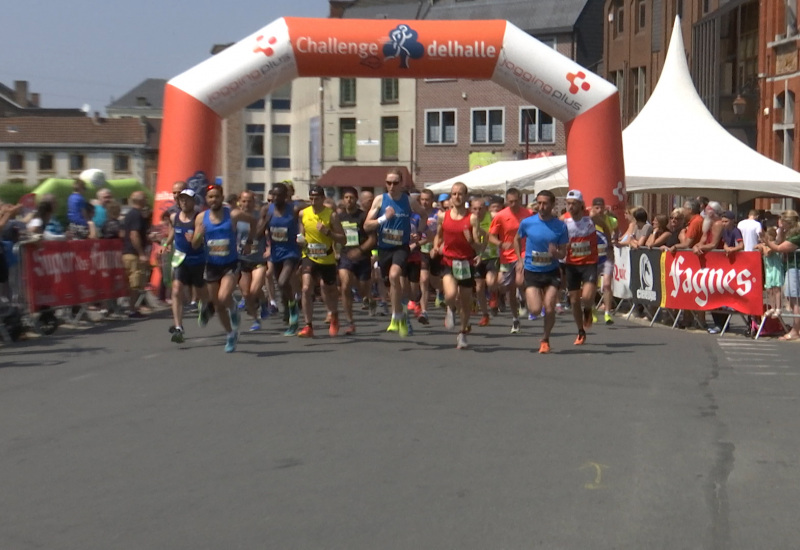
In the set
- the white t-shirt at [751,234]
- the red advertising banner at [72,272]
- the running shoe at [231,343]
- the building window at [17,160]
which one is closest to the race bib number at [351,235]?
the running shoe at [231,343]

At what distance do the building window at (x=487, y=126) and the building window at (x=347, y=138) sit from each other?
658 centimetres

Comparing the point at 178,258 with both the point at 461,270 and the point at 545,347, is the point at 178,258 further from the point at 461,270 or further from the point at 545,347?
the point at 545,347

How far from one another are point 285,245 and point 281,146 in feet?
196

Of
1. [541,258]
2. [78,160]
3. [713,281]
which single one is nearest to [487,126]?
[78,160]

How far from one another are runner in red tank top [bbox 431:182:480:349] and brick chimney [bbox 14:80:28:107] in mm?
99455

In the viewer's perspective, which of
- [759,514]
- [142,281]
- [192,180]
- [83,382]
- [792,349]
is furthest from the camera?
[192,180]

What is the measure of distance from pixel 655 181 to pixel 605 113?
202 centimetres

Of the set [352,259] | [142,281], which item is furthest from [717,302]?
[142,281]

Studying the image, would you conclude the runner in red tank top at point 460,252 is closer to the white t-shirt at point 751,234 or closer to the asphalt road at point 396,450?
the asphalt road at point 396,450

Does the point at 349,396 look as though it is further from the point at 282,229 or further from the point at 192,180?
the point at 192,180

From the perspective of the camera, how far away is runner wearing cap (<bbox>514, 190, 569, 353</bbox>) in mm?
12789

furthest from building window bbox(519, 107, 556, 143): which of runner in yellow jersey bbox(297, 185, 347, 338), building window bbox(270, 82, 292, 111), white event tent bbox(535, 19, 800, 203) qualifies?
runner in yellow jersey bbox(297, 185, 347, 338)

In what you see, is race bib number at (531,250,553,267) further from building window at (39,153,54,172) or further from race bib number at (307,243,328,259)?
building window at (39,153,54,172)

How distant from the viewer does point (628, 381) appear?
10.6 meters
